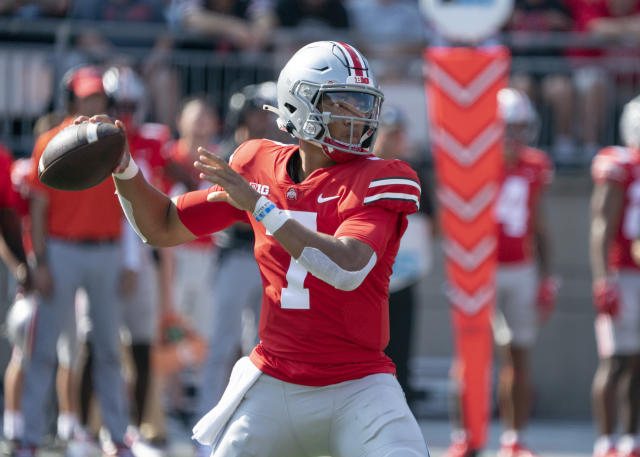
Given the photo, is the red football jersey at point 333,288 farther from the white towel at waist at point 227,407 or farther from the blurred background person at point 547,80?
the blurred background person at point 547,80

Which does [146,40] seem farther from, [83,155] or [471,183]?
[83,155]

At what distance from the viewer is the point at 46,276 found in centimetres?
675

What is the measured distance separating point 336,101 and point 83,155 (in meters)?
0.83

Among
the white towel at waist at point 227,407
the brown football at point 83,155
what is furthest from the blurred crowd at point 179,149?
the white towel at waist at point 227,407

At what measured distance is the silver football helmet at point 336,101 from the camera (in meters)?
3.88

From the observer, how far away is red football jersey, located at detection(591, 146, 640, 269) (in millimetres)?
7328

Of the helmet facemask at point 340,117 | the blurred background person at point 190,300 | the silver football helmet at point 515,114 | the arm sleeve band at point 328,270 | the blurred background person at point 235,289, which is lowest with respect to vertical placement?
the blurred background person at point 190,300

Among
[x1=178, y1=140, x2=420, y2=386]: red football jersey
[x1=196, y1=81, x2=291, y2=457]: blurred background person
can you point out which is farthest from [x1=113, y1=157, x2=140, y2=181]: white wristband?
[x1=196, y1=81, x2=291, y2=457]: blurred background person

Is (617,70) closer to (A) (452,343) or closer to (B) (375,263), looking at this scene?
(A) (452,343)

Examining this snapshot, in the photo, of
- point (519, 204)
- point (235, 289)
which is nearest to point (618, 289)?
point (519, 204)

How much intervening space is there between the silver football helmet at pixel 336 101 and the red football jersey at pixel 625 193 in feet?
12.2

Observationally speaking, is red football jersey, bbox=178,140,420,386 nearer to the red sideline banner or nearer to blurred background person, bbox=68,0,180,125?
the red sideline banner

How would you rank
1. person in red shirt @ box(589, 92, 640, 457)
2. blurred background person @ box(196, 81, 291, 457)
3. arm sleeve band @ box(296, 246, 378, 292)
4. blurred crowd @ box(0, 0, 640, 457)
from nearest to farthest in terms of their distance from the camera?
arm sleeve band @ box(296, 246, 378, 292)
blurred crowd @ box(0, 0, 640, 457)
blurred background person @ box(196, 81, 291, 457)
person in red shirt @ box(589, 92, 640, 457)

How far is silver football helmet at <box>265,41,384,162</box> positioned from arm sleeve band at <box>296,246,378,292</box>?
43 centimetres
